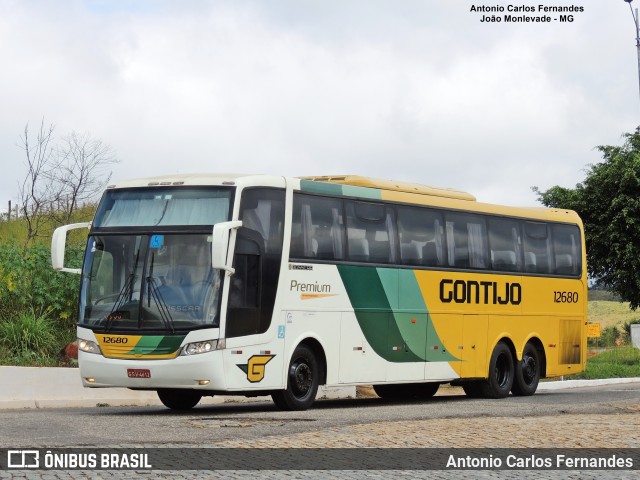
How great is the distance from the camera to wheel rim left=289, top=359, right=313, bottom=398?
65.0ft

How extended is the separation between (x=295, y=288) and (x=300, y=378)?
1.40m

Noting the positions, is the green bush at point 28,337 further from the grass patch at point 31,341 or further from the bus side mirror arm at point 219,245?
the bus side mirror arm at point 219,245

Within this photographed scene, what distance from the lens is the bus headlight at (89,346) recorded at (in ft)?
62.3

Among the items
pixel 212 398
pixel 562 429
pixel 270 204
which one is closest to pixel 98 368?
pixel 270 204

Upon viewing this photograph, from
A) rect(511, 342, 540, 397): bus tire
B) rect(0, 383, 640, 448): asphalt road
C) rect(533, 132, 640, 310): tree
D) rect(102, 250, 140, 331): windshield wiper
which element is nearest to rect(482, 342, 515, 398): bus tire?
rect(511, 342, 540, 397): bus tire

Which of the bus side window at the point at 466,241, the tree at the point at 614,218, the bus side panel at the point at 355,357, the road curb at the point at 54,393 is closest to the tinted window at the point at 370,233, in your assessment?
the bus side panel at the point at 355,357

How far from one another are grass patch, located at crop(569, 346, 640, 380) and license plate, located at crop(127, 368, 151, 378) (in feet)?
65.9

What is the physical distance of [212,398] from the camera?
943 inches

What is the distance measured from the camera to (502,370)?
2566cm

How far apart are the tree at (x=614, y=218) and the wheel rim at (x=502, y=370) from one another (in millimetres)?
30205

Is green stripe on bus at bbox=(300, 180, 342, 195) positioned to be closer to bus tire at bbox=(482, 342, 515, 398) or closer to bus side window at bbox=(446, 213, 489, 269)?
bus side window at bbox=(446, 213, 489, 269)

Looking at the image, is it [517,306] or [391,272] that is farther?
[517,306]

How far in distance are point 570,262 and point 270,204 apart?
32.8 feet

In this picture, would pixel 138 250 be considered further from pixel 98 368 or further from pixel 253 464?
pixel 253 464
